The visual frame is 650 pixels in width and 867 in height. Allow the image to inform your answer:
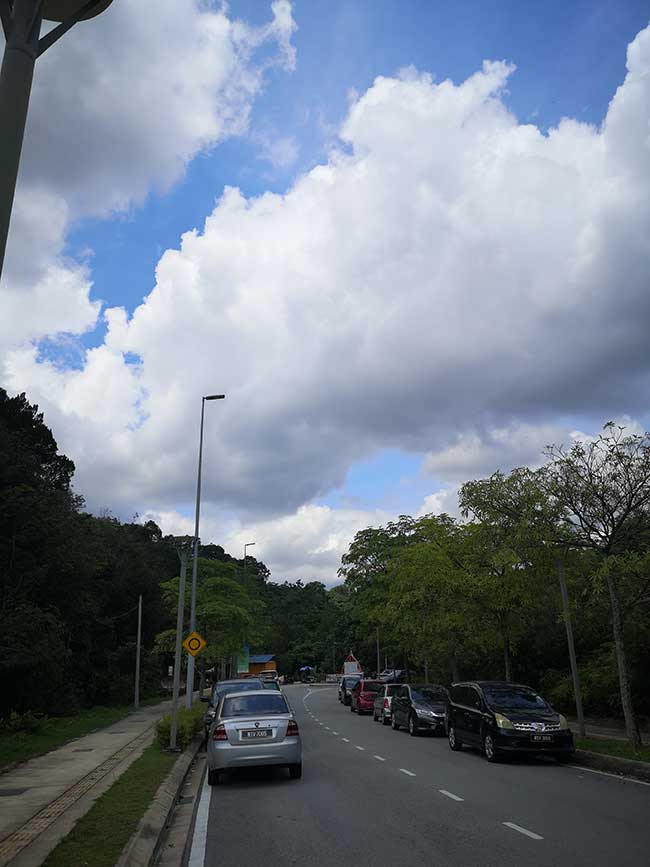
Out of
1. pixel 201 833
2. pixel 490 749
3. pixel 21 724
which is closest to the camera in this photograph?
pixel 201 833

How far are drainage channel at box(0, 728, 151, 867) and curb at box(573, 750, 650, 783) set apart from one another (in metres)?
9.41

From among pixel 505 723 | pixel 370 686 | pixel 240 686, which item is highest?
pixel 240 686

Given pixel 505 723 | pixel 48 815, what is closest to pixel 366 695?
pixel 505 723

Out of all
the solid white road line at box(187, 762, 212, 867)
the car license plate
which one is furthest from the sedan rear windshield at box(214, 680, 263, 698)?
the solid white road line at box(187, 762, 212, 867)

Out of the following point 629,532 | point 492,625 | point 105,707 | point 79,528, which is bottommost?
point 105,707

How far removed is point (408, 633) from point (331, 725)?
256 inches

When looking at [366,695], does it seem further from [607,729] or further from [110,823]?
[110,823]

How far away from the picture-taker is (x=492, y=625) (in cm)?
2306

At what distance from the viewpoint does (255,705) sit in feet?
43.5

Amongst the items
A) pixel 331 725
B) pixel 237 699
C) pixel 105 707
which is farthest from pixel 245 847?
pixel 105 707

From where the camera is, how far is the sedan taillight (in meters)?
12.4

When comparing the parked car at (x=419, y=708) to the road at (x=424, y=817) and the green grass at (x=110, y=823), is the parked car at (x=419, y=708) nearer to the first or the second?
the road at (x=424, y=817)

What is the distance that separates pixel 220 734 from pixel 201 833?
361 centimetres

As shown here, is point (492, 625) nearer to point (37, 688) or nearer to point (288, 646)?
point (37, 688)
